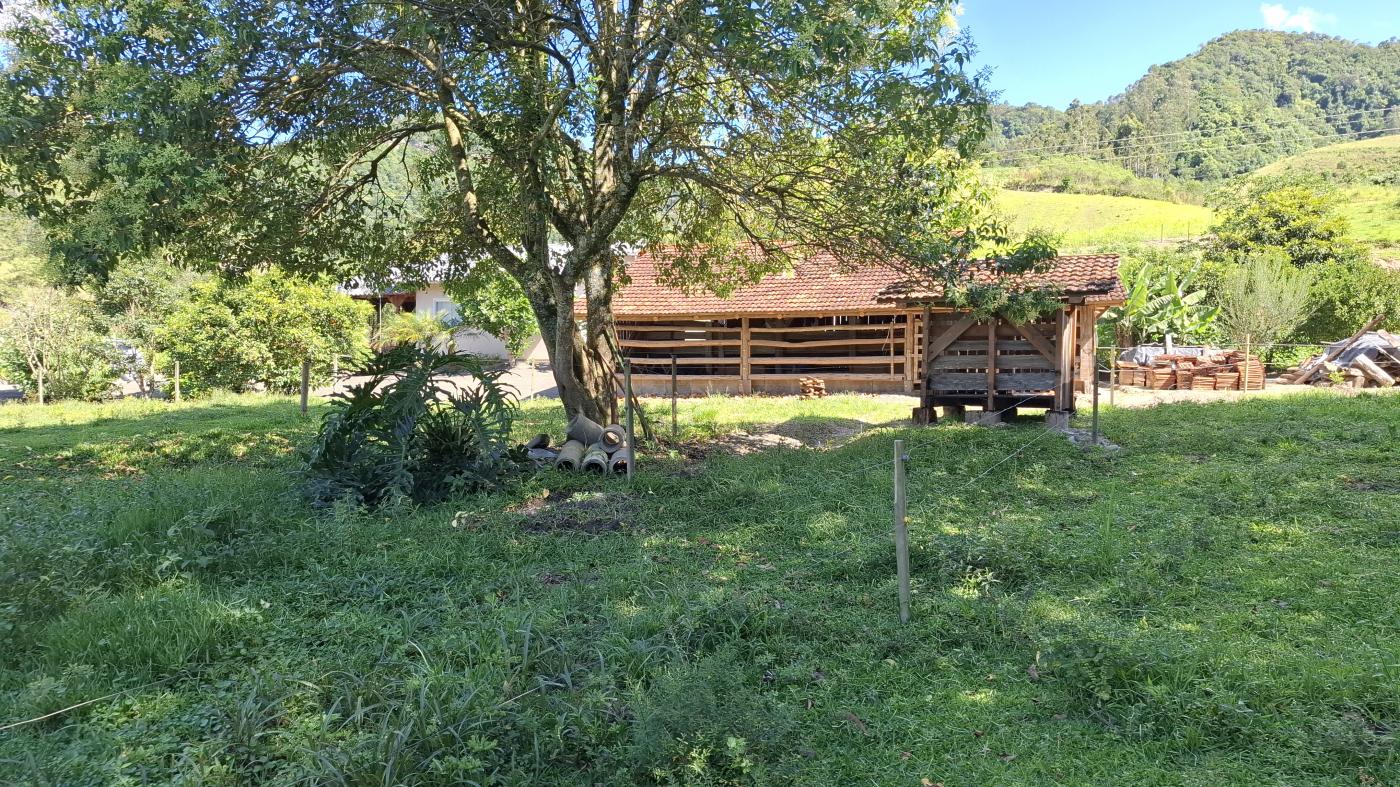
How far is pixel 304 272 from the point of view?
11.1m

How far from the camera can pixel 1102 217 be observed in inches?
2119

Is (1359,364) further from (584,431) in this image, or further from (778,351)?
(584,431)

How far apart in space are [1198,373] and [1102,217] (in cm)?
3730

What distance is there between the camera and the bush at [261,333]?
1941cm

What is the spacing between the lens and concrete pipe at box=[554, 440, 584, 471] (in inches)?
374

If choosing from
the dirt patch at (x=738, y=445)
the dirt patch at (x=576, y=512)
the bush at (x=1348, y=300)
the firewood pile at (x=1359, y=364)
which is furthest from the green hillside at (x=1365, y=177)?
the dirt patch at (x=576, y=512)

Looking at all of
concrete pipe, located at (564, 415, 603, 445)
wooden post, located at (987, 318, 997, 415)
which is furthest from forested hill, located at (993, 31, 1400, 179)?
concrete pipe, located at (564, 415, 603, 445)

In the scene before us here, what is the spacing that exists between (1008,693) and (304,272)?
10.5 metres

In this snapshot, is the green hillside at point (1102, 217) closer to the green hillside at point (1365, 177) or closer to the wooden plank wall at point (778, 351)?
the green hillside at point (1365, 177)

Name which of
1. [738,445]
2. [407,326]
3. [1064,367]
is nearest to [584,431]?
[738,445]

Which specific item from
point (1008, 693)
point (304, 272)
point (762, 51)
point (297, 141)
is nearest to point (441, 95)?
point (297, 141)

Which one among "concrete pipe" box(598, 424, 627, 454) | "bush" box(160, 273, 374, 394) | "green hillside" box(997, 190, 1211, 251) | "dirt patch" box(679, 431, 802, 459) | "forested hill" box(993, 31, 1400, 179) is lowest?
"dirt patch" box(679, 431, 802, 459)

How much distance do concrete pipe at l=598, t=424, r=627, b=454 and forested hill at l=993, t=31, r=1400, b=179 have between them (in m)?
61.5

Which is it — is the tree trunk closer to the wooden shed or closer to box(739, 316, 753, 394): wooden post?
the wooden shed
